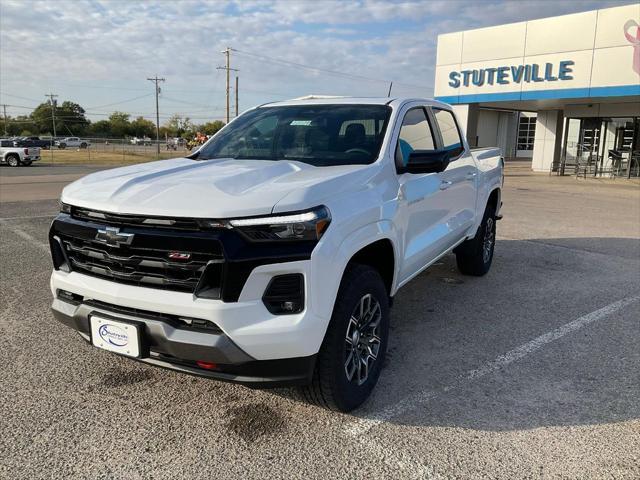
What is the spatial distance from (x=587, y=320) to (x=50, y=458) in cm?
434

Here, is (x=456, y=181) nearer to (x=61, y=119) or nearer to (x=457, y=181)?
(x=457, y=181)

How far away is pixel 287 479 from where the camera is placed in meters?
2.57

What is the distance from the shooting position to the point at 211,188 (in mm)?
2828

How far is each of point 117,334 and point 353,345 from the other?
1.28 meters

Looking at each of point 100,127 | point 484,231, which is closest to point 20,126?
point 100,127

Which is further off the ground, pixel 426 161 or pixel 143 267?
pixel 426 161

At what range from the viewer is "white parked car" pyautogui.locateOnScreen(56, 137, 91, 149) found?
2881 inches

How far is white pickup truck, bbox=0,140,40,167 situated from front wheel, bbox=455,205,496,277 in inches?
1211

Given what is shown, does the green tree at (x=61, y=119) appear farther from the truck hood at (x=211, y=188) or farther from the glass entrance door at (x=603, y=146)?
the truck hood at (x=211, y=188)

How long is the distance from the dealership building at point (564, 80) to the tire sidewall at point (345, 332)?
19.4 meters

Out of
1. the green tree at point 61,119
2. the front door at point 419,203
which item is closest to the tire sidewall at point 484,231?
the front door at point 419,203

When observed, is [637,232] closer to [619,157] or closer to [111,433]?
[111,433]

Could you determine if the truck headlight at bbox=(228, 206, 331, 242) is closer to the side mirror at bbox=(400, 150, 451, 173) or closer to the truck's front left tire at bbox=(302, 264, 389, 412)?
the truck's front left tire at bbox=(302, 264, 389, 412)

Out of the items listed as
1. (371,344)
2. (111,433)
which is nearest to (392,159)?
(371,344)
